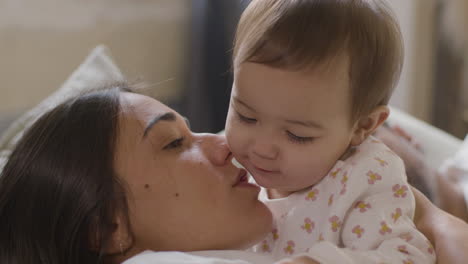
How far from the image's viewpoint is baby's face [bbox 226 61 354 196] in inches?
41.9

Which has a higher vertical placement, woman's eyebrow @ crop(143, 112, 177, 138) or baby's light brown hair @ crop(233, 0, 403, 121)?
baby's light brown hair @ crop(233, 0, 403, 121)

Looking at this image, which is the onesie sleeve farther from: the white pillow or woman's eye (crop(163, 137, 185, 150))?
the white pillow

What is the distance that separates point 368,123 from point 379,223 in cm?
23

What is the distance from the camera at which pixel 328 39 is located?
105 centimetres

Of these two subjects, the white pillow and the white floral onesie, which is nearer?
the white floral onesie

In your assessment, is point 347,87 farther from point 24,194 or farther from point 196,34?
point 196,34

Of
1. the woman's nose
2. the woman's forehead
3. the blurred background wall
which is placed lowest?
the blurred background wall

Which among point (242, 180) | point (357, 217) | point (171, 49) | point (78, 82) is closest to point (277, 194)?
point (242, 180)

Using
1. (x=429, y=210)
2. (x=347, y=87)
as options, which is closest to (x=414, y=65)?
(x=429, y=210)

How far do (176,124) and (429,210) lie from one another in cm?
61

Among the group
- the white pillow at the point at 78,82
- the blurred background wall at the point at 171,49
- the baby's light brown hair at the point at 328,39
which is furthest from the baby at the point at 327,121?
the blurred background wall at the point at 171,49

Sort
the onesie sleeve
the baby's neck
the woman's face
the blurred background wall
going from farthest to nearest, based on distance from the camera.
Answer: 1. the blurred background wall
2. the baby's neck
3. the woman's face
4. the onesie sleeve

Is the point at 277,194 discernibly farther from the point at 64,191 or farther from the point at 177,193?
the point at 64,191

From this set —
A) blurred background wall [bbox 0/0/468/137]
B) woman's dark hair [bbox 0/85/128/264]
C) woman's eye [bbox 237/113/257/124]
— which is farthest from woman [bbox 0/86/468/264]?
blurred background wall [bbox 0/0/468/137]
